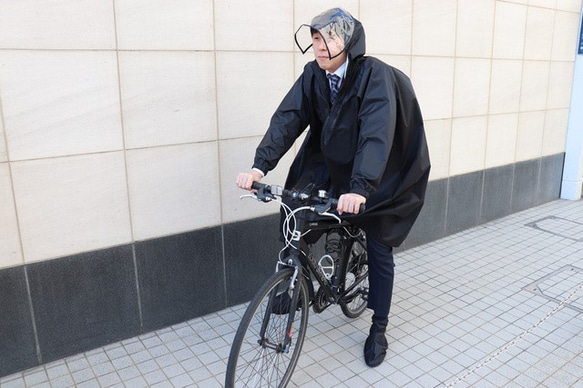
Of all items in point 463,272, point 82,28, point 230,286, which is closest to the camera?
point 82,28

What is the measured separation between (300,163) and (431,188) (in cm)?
252

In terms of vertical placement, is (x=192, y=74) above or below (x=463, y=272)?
above

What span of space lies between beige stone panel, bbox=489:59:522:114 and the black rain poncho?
3260 millimetres

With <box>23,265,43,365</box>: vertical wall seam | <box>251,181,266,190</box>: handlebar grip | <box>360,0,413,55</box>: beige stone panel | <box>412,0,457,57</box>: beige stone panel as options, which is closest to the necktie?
<box>251,181,266,190</box>: handlebar grip

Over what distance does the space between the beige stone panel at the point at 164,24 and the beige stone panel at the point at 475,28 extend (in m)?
2.92

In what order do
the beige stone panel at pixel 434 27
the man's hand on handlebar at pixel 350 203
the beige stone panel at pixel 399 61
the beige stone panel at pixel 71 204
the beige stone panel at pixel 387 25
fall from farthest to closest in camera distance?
the beige stone panel at pixel 434 27
the beige stone panel at pixel 399 61
the beige stone panel at pixel 387 25
the beige stone panel at pixel 71 204
the man's hand on handlebar at pixel 350 203

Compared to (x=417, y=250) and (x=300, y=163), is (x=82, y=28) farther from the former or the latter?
(x=417, y=250)

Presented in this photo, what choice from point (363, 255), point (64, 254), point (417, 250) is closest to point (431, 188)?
point (417, 250)

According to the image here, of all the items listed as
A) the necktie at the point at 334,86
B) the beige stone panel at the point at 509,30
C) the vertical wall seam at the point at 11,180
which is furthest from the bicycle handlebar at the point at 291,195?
the beige stone panel at the point at 509,30

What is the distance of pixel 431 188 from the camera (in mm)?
5367

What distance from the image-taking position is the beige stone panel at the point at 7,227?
9.77 feet

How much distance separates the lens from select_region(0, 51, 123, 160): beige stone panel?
2938 mm

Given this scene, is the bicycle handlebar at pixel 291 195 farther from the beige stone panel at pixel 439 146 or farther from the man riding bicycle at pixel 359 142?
the beige stone panel at pixel 439 146

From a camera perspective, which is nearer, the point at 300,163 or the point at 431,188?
the point at 300,163
